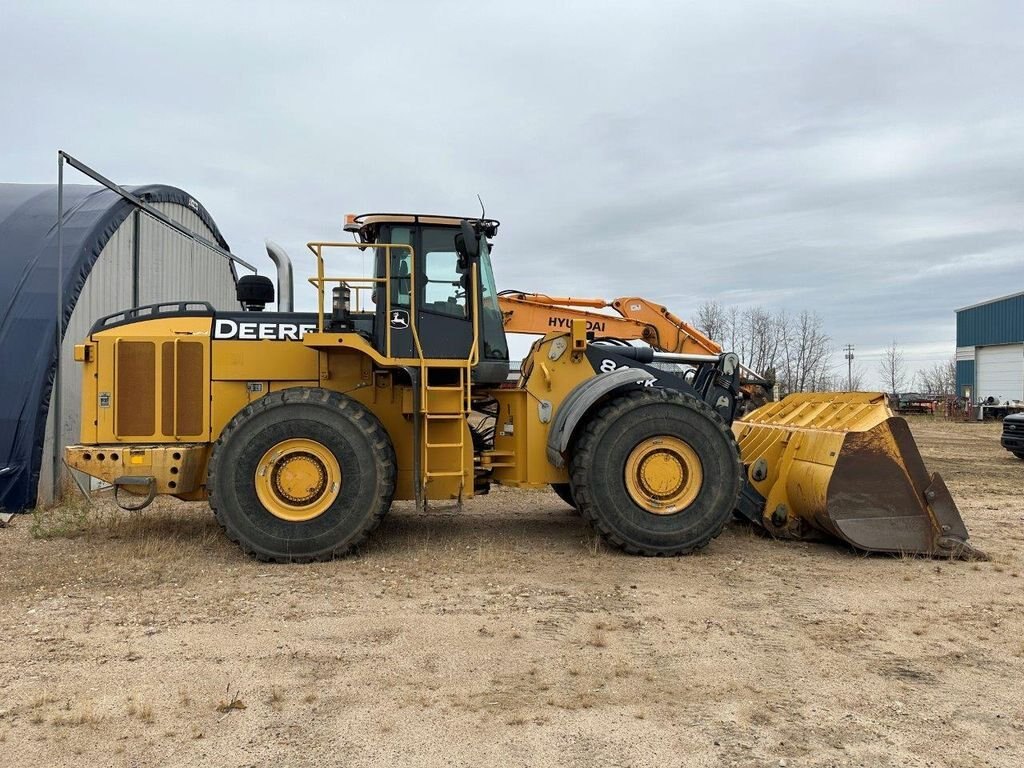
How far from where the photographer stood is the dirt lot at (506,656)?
3.42 metres

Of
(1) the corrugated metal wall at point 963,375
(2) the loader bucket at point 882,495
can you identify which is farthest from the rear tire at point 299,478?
(1) the corrugated metal wall at point 963,375

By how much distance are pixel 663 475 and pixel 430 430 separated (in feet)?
6.78

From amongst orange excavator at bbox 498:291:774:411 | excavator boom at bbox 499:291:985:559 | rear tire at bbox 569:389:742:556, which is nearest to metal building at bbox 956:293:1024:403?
orange excavator at bbox 498:291:774:411

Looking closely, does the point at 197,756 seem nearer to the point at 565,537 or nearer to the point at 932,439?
the point at 565,537

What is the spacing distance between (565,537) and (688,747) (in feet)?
14.2

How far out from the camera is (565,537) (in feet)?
25.4

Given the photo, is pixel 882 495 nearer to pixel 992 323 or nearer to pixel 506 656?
pixel 506 656

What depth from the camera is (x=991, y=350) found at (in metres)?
43.9

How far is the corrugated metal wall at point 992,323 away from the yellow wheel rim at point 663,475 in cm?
4247

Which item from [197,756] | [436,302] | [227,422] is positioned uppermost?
[436,302]

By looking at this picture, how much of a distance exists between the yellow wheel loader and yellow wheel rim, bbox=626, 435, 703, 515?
0.01m

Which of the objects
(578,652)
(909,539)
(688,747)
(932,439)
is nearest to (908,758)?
(688,747)

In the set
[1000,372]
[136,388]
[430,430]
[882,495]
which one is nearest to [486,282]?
[430,430]

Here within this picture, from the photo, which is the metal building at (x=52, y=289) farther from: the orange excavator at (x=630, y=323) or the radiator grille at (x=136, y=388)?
the orange excavator at (x=630, y=323)
